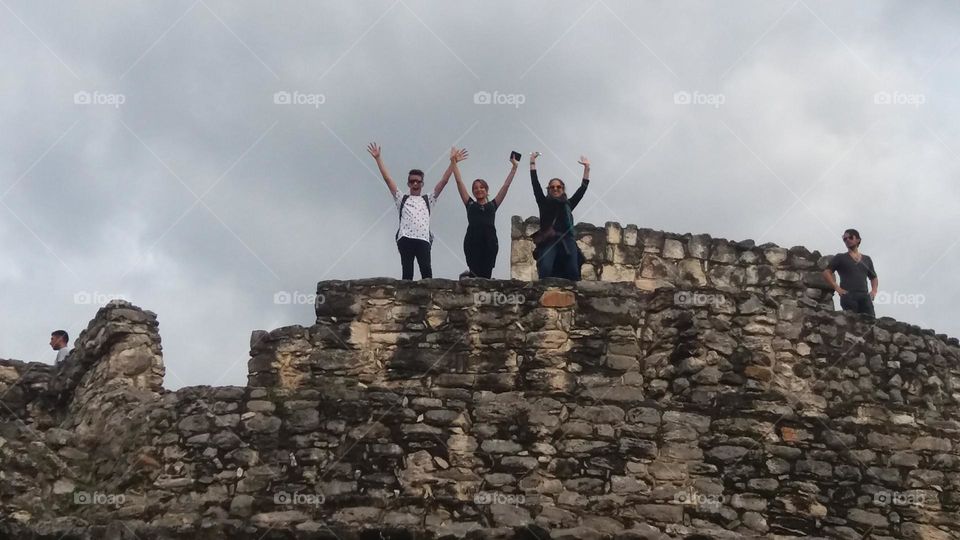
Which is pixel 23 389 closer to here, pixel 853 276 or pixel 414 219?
pixel 414 219

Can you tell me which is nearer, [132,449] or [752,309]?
[132,449]

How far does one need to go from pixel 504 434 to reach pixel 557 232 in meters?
2.62

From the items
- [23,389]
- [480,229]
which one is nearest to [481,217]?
[480,229]

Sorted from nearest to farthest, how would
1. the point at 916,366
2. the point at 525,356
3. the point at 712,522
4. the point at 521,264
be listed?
1. the point at 712,522
2. the point at 525,356
3. the point at 916,366
4. the point at 521,264

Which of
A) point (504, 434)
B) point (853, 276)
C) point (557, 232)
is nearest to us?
point (504, 434)

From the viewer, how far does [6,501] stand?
32.2ft

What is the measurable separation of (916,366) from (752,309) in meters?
2.24

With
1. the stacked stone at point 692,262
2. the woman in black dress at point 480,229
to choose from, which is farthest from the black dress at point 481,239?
the stacked stone at point 692,262

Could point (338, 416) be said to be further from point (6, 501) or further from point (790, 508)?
point (790, 508)

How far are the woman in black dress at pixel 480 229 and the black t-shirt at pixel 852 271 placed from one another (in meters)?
4.09

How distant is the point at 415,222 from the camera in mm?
11727

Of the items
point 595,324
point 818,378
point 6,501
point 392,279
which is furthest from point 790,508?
point 6,501

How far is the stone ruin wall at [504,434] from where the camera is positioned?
31.3ft

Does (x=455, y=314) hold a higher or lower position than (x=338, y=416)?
higher
